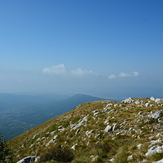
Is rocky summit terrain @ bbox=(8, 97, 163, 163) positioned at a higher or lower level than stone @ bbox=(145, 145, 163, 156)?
lower

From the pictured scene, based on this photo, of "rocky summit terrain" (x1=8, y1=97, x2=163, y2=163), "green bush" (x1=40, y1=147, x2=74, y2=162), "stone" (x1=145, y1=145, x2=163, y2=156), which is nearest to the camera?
"stone" (x1=145, y1=145, x2=163, y2=156)

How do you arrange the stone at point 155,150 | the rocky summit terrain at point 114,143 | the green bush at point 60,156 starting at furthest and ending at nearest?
the green bush at point 60,156 → the rocky summit terrain at point 114,143 → the stone at point 155,150

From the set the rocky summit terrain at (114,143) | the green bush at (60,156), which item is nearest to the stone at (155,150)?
the rocky summit terrain at (114,143)

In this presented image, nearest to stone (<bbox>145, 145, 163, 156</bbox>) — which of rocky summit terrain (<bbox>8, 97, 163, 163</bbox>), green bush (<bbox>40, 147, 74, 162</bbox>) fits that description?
rocky summit terrain (<bbox>8, 97, 163, 163</bbox>)

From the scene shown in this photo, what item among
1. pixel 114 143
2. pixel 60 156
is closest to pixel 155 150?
pixel 114 143

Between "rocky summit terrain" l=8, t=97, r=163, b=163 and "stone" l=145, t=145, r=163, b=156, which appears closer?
"stone" l=145, t=145, r=163, b=156

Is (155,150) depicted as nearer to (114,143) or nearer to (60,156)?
(114,143)

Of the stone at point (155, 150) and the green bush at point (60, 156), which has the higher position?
the stone at point (155, 150)

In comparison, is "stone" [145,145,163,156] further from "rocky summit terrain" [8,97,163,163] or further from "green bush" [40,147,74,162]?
"green bush" [40,147,74,162]

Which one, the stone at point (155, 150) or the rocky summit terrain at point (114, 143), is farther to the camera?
the rocky summit terrain at point (114, 143)

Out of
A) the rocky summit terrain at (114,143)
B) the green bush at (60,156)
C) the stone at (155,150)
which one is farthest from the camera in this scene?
the green bush at (60,156)

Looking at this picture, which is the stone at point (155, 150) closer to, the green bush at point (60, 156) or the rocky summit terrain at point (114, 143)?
the rocky summit terrain at point (114, 143)

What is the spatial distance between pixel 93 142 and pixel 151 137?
5.65 metres

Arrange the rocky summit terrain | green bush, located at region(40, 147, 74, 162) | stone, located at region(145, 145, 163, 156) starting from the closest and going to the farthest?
stone, located at region(145, 145, 163, 156) < the rocky summit terrain < green bush, located at region(40, 147, 74, 162)
